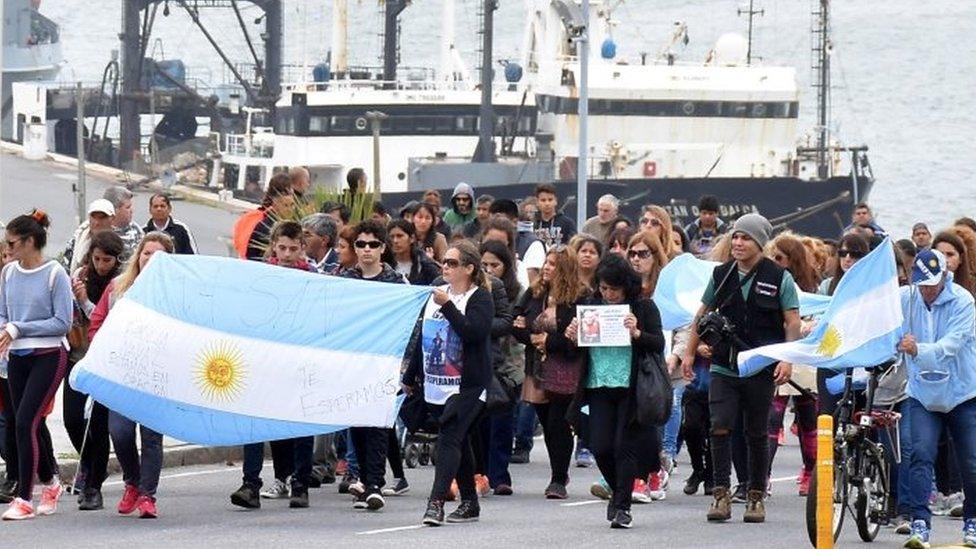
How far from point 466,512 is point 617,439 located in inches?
37.7

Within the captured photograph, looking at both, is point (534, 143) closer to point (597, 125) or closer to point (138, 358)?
point (597, 125)

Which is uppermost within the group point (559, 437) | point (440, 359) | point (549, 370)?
point (440, 359)

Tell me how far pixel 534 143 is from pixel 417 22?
106475mm

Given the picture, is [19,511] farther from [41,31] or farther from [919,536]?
[41,31]

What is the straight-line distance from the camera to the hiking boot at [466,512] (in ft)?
44.8

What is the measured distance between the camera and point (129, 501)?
1384cm

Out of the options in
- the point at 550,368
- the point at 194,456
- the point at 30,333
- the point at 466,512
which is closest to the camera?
the point at 30,333

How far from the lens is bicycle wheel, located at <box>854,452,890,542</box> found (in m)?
12.8

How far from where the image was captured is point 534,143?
6569 cm

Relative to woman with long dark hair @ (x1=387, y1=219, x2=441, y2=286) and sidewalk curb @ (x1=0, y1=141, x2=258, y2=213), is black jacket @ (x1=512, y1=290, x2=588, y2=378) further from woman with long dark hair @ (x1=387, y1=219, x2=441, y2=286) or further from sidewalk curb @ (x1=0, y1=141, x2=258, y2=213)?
sidewalk curb @ (x1=0, y1=141, x2=258, y2=213)

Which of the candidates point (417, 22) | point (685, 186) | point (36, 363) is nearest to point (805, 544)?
point (36, 363)

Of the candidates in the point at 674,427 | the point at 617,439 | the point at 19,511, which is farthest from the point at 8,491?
the point at 674,427

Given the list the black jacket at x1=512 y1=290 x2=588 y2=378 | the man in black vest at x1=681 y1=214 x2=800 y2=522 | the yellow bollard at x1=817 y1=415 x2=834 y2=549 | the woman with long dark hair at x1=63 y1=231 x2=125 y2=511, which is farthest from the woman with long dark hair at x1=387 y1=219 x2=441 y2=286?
the yellow bollard at x1=817 y1=415 x2=834 y2=549

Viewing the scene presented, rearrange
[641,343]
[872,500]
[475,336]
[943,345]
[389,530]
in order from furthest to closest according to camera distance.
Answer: [641,343] → [475,336] → [389,530] → [872,500] → [943,345]
